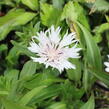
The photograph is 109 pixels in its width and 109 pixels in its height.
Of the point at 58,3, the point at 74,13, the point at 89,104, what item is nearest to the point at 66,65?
the point at 89,104

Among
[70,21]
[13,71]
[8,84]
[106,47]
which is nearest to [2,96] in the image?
[8,84]

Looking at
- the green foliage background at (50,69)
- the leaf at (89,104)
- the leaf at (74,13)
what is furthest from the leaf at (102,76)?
the leaf at (74,13)

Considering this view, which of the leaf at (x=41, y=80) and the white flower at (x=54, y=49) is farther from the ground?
the white flower at (x=54, y=49)

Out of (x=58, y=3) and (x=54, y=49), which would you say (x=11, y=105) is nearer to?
(x=54, y=49)

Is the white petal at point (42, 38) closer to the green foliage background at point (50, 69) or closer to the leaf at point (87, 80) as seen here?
the green foliage background at point (50, 69)

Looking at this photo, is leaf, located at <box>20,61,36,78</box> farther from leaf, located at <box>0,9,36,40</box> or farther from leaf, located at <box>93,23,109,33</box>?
leaf, located at <box>93,23,109,33</box>

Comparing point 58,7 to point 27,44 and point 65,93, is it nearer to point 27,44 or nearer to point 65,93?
point 27,44
